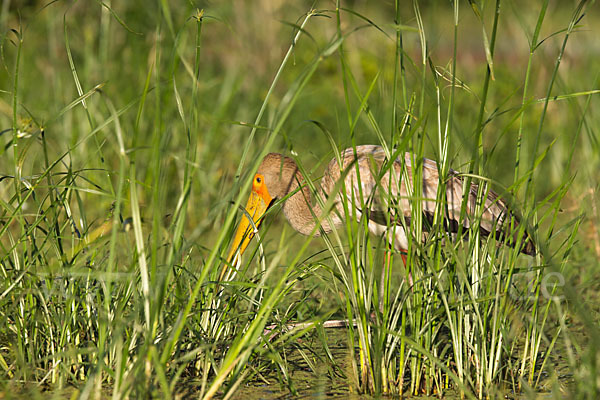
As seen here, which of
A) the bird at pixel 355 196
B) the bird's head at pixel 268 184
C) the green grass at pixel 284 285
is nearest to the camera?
the green grass at pixel 284 285

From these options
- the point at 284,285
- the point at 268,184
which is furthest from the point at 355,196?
the point at 284,285

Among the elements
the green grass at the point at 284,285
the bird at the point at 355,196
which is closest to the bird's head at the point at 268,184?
the bird at the point at 355,196

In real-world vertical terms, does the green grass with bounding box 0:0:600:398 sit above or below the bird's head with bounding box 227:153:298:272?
below

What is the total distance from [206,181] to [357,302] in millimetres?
2907

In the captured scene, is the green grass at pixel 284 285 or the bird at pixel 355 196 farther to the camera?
the bird at pixel 355 196

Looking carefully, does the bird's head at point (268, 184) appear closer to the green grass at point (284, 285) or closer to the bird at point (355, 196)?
the bird at point (355, 196)

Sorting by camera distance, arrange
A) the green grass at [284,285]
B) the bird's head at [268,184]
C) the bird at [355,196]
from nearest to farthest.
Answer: the green grass at [284,285] < the bird at [355,196] < the bird's head at [268,184]

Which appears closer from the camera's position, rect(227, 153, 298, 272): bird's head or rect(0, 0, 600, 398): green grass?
rect(0, 0, 600, 398): green grass

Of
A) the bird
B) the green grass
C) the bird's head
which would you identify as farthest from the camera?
the bird's head

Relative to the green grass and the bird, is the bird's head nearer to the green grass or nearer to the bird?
the bird

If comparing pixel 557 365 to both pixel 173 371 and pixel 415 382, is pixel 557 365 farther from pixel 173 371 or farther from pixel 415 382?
pixel 173 371

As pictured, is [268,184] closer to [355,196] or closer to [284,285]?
[355,196]

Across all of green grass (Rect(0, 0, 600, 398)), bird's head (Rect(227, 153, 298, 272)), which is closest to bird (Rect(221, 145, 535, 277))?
bird's head (Rect(227, 153, 298, 272))

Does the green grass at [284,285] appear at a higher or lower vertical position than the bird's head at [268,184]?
lower
